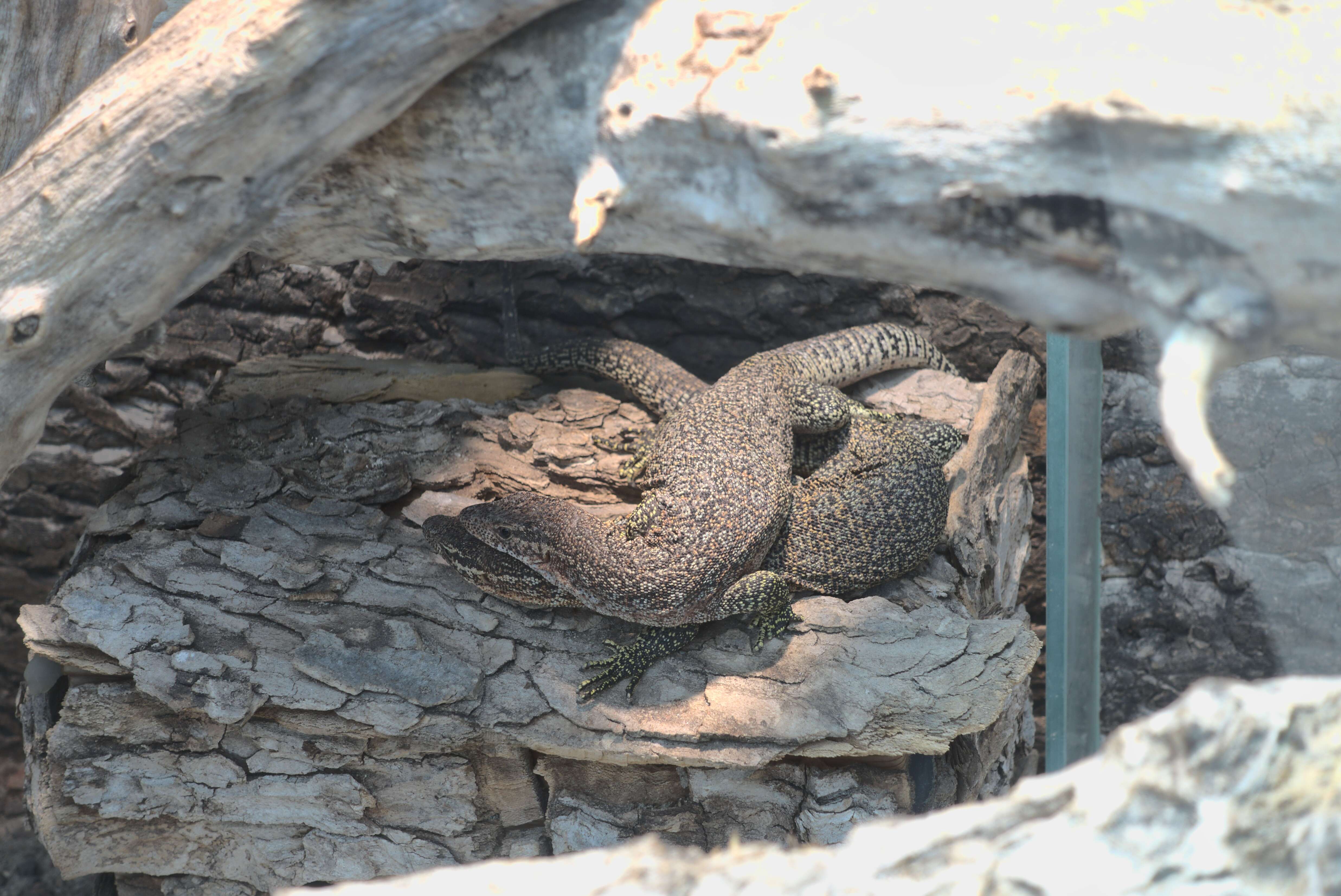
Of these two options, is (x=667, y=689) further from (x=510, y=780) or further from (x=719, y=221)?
(x=719, y=221)

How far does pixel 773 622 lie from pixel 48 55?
3.56m

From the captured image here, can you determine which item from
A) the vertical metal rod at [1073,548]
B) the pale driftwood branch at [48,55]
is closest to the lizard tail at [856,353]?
the vertical metal rod at [1073,548]

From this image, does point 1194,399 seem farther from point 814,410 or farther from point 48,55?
point 48,55

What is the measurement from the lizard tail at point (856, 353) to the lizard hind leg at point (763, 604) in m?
1.47

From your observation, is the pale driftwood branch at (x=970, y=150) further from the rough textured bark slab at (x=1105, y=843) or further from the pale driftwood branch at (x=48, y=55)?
the pale driftwood branch at (x=48, y=55)

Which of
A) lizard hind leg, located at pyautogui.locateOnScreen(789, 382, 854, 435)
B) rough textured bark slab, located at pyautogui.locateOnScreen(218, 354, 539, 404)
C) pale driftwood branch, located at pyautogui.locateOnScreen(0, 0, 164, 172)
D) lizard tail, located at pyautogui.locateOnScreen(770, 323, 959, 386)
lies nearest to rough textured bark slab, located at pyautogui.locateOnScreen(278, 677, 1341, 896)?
lizard hind leg, located at pyautogui.locateOnScreen(789, 382, 854, 435)

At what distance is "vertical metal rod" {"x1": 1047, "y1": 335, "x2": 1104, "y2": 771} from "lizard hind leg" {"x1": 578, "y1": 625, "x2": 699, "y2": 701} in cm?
166

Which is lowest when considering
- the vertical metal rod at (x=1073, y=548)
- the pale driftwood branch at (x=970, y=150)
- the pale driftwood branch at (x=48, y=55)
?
the vertical metal rod at (x=1073, y=548)

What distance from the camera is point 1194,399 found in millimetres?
1801

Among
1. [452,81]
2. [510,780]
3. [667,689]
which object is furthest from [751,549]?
[452,81]

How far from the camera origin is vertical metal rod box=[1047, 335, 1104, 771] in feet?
12.4

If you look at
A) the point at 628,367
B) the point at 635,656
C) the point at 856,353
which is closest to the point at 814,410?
the point at 856,353

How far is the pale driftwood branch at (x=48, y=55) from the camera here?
3475 mm

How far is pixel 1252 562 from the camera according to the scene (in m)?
2.70
